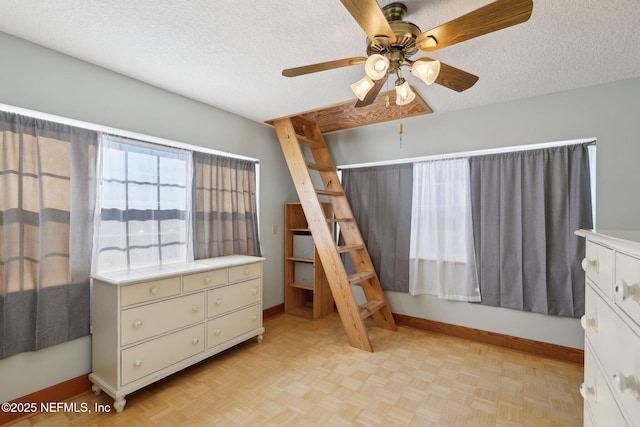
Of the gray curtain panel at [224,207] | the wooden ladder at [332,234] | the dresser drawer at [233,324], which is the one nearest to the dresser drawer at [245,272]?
the dresser drawer at [233,324]

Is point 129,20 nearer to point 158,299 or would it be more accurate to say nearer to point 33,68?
point 33,68

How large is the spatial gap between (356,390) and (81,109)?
282 centimetres

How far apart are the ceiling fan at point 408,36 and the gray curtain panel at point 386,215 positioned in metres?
1.70

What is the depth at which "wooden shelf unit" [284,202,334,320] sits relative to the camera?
358cm

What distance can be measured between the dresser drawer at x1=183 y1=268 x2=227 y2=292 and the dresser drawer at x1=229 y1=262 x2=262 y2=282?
3.5 inches

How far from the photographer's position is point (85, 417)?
1815mm

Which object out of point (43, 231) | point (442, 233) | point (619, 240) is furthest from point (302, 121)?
point (619, 240)

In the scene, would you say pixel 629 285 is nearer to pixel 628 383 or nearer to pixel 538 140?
pixel 628 383

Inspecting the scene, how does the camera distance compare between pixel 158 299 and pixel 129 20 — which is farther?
pixel 158 299

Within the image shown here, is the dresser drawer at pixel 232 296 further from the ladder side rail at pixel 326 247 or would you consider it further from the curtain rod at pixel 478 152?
the curtain rod at pixel 478 152

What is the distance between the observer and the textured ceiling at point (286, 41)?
4.84 ft

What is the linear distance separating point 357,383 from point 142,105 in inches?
110

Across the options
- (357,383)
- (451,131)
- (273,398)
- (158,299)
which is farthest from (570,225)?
(158,299)

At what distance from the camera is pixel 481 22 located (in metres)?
1.19
